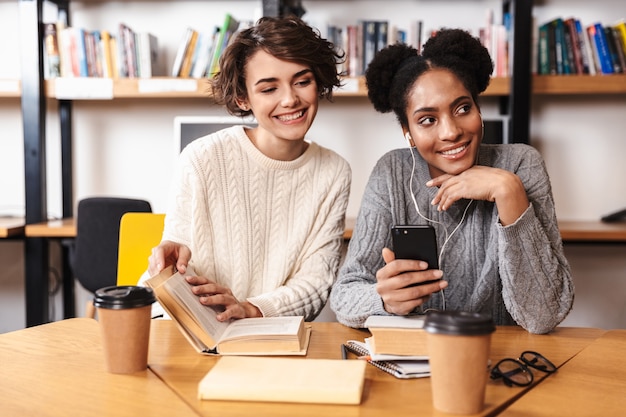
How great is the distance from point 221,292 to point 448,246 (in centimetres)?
53

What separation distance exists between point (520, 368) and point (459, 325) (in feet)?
0.95

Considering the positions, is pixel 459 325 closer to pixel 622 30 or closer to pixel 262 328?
pixel 262 328

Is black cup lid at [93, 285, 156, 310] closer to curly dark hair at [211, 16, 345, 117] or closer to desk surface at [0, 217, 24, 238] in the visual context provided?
curly dark hair at [211, 16, 345, 117]

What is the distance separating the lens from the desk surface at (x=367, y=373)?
918 mm

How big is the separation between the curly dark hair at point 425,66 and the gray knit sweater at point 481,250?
5.8 inches

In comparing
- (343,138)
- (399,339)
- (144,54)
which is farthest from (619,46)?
(399,339)

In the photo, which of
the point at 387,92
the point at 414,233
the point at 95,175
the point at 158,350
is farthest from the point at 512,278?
the point at 95,175

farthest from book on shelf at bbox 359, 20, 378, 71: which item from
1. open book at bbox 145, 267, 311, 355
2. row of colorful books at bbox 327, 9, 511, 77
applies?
open book at bbox 145, 267, 311, 355

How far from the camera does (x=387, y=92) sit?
1.69 meters

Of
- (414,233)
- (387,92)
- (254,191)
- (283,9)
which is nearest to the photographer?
(414,233)

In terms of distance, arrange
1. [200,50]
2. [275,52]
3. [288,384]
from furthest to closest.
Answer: [200,50] < [275,52] < [288,384]

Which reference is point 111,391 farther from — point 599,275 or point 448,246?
point 599,275

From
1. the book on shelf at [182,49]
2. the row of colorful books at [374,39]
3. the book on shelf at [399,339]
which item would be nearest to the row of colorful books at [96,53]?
the book on shelf at [182,49]

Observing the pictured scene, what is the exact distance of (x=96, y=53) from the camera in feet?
10.7
